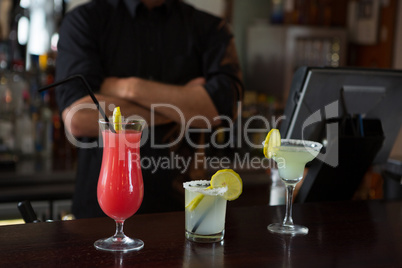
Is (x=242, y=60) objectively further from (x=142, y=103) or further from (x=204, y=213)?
(x=204, y=213)

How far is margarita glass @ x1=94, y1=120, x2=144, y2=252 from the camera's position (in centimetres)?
107

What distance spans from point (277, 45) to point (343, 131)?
2764mm

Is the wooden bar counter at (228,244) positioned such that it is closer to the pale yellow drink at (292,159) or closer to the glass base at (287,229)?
the glass base at (287,229)

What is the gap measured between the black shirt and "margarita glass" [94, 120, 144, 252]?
33.7 inches

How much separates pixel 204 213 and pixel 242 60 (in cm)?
336

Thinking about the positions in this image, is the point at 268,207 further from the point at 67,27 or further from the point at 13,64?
the point at 13,64

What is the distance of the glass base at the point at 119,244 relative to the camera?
1.03 m

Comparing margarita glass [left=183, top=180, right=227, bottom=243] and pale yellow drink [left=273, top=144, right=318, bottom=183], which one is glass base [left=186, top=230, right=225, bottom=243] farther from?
pale yellow drink [left=273, top=144, right=318, bottom=183]

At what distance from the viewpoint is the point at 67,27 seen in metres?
2.02

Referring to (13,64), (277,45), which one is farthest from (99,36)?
(277,45)

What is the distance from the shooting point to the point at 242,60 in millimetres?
4371

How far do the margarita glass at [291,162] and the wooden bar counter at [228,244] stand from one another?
0.04m

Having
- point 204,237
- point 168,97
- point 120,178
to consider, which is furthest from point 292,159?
point 168,97

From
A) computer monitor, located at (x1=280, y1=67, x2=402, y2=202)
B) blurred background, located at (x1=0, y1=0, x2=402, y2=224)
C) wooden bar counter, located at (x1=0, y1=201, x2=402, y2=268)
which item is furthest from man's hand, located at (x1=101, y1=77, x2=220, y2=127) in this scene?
wooden bar counter, located at (x1=0, y1=201, x2=402, y2=268)
